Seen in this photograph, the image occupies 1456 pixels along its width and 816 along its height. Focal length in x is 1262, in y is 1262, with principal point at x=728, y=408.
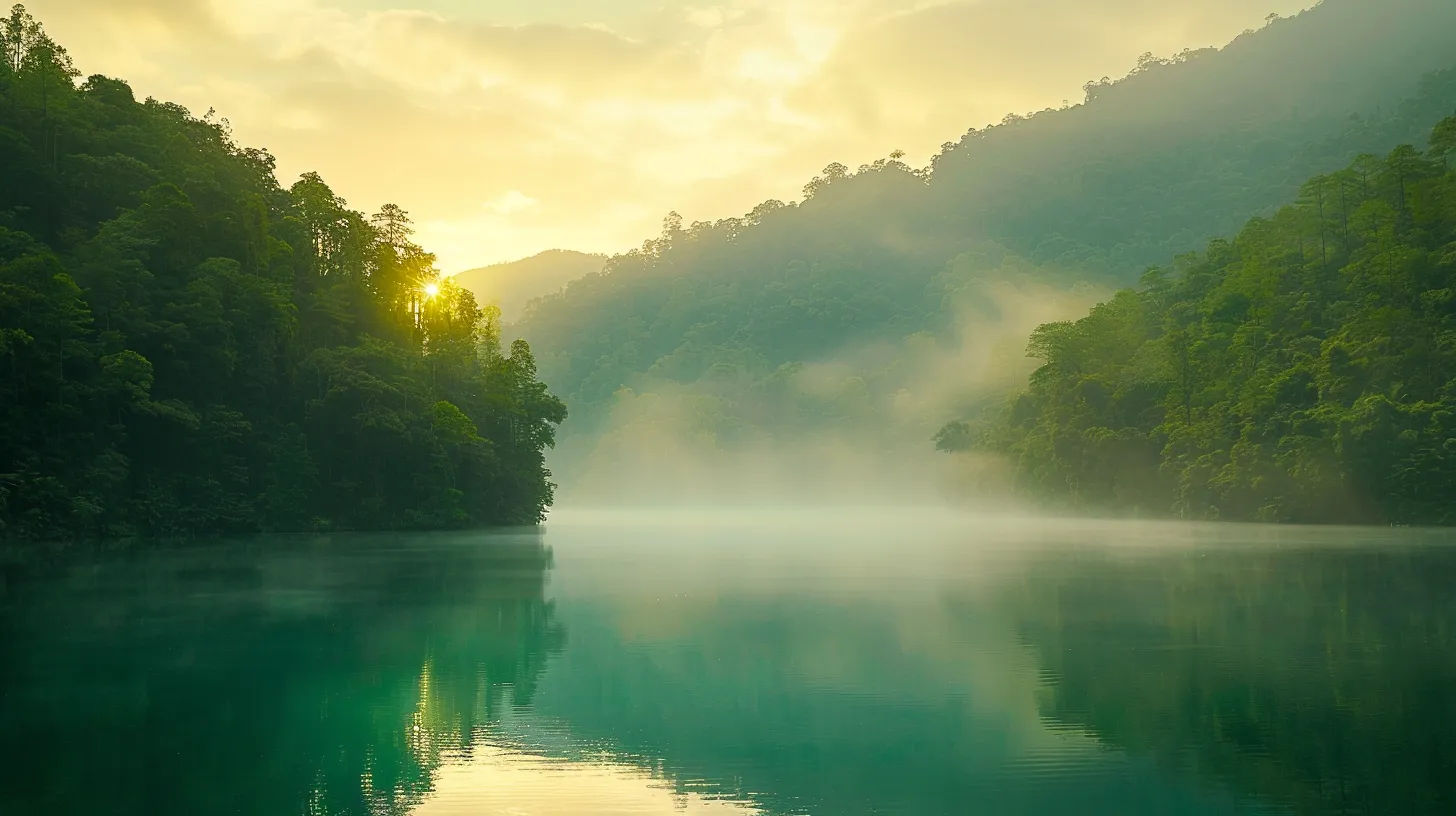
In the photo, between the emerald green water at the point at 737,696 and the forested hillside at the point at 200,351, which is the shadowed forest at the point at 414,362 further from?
the emerald green water at the point at 737,696

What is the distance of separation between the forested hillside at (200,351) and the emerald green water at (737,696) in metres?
19.8

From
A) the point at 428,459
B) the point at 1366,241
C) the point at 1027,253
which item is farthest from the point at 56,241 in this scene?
the point at 1027,253

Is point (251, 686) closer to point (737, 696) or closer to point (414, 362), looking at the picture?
point (737, 696)

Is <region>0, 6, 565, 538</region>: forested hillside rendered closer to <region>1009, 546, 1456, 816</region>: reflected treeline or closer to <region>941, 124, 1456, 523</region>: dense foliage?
<region>1009, 546, 1456, 816</region>: reflected treeline

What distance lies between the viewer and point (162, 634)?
2153cm

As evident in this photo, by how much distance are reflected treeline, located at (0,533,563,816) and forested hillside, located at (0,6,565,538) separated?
17.5 m

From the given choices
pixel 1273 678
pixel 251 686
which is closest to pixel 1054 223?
pixel 1273 678

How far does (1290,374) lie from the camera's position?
6962 cm

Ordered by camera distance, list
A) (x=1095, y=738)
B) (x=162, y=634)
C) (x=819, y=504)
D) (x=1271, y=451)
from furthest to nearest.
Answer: (x=819, y=504), (x=1271, y=451), (x=162, y=634), (x=1095, y=738)

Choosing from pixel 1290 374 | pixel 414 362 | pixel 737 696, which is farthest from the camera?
pixel 414 362

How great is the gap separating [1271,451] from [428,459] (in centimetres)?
4673

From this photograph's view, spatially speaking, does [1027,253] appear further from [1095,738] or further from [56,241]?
[1095,738]

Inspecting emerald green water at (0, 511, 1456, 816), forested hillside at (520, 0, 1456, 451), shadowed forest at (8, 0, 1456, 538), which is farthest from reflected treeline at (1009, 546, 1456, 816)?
forested hillside at (520, 0, 1456, 451)

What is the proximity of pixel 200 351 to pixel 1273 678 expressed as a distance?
52.1 meters
